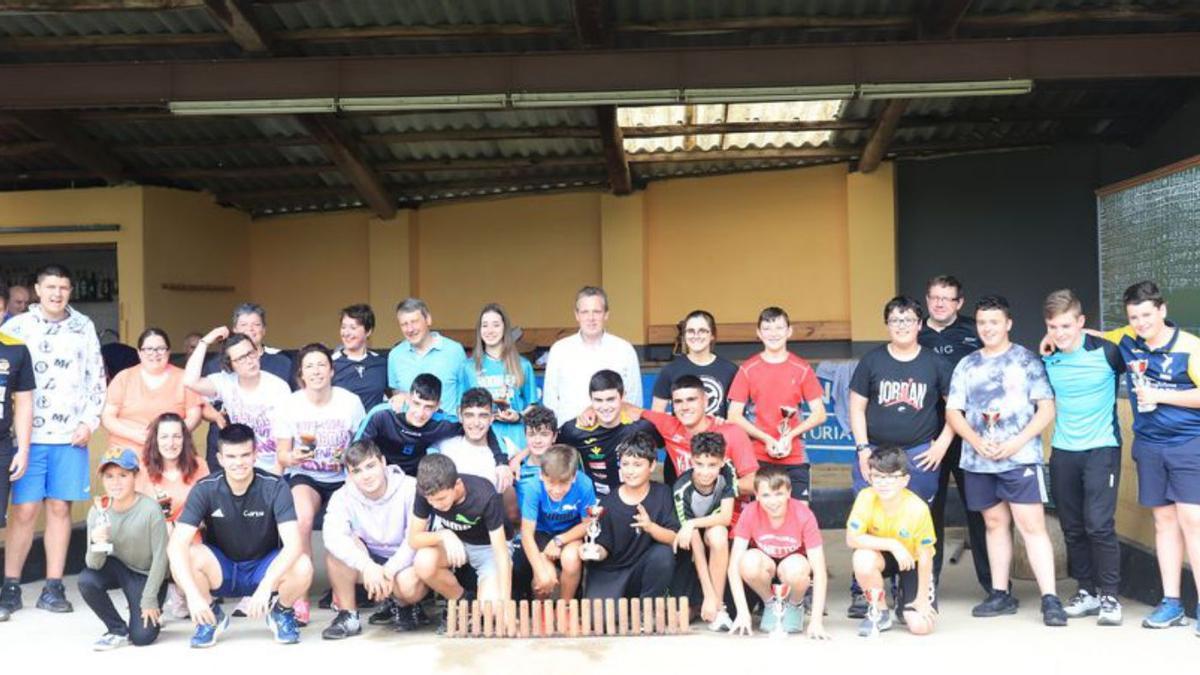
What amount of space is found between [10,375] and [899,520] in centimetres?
420

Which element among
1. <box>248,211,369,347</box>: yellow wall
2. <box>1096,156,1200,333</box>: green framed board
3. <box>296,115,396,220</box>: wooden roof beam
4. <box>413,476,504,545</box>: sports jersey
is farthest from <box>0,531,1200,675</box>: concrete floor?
<box>248,211,369,347</box>: yellow wall

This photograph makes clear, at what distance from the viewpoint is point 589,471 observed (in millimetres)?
4820

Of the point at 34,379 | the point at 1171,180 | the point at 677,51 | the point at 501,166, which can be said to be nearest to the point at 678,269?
the point at 501,166

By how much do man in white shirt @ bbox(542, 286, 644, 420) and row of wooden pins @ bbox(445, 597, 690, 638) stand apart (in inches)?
42.4

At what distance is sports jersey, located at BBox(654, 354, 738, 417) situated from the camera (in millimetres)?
4926

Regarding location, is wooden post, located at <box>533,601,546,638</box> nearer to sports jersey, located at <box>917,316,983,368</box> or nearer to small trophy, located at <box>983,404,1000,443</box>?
small trophy, located at <box>983,404,1000,443</box>

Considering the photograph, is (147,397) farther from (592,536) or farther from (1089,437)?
(1089,437)

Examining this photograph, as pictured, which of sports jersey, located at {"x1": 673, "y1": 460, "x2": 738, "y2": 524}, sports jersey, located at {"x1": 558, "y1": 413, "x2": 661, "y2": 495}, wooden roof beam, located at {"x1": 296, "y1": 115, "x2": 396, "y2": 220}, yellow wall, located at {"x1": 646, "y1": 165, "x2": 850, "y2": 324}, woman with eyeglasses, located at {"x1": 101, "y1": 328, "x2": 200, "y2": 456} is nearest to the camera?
sports jersey, located at {"x1": 673, "y1": 460, "x2": 738, "y2": 524}

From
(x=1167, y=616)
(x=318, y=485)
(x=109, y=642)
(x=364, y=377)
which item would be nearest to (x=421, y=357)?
(x=364, y=377)

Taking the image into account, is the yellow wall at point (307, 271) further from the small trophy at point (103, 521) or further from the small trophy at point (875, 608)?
the small trophy at point (875, 608)

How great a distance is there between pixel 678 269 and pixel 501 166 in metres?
2.47

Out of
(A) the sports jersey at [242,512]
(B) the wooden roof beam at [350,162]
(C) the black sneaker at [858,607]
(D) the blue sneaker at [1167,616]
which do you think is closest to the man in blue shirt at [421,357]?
(A) the sports jersey at [242,512]

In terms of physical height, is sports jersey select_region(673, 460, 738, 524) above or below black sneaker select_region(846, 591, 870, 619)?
above

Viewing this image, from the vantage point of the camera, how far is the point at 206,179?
11.4 m
